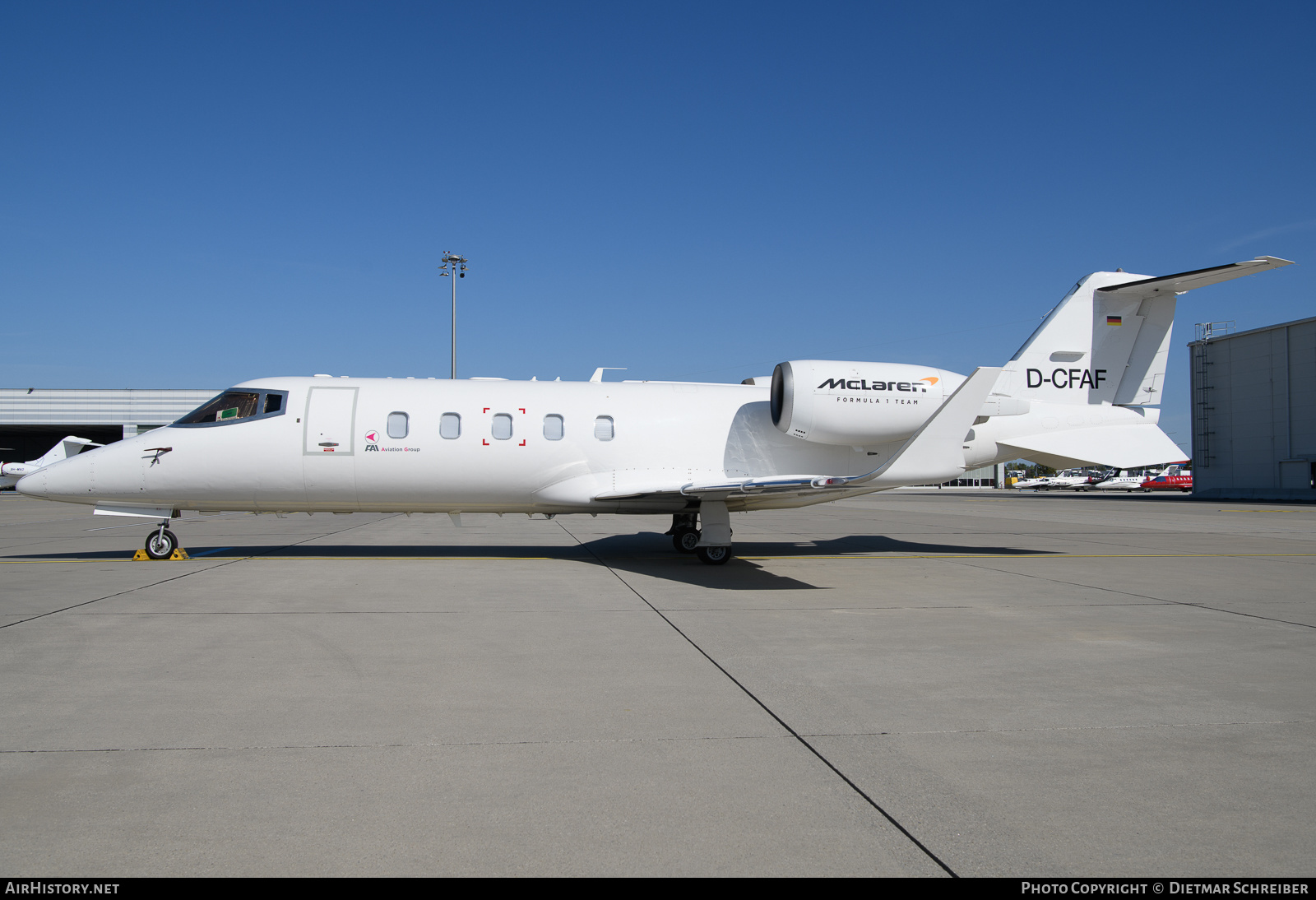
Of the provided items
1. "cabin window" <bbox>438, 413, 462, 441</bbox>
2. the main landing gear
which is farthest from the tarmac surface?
"cabin window" <bbox>438, 413, 462, 441</bbox>

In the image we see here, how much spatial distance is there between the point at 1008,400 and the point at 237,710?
13.0 m

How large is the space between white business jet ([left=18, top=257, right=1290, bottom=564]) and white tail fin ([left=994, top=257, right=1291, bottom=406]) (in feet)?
0.11

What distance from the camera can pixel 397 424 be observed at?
12.9 m

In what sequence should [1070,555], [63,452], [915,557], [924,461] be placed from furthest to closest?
[1070,555] → [915,557] → [63,452] → [924,461]

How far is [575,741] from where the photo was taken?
442cm

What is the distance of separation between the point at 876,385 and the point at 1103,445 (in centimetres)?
458

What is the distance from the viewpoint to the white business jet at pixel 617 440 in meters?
12.6

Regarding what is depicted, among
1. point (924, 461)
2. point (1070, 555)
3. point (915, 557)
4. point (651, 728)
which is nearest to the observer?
point (651, 728)

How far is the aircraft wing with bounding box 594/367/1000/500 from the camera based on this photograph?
35.6 ft

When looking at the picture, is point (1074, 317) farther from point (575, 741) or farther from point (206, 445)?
point (206, 445)

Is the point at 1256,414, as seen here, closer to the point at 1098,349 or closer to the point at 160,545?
the point at 1098,349

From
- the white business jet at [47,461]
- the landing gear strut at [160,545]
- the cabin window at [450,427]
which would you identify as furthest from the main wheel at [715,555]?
the white business jet at [47,461]

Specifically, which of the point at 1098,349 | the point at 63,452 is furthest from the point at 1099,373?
the point at 63,452

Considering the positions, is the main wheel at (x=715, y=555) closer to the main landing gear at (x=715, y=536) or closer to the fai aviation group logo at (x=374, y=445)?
the main landing gear at (x=715, y=536)
